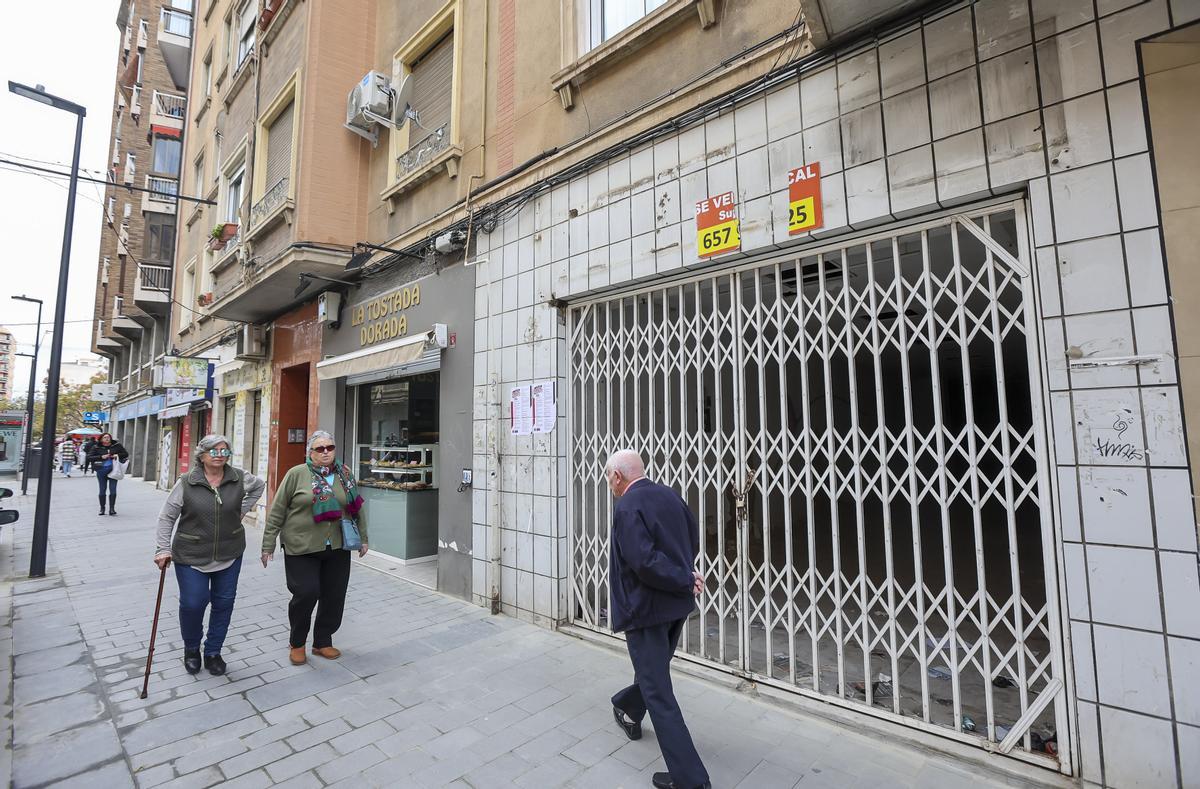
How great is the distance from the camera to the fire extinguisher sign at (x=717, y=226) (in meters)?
3.98

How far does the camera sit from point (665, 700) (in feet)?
8.87

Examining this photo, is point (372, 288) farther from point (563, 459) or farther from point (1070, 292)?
point (1070, 292)

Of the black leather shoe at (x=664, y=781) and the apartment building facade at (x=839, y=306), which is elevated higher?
the apartment building facade at (x=839, y=306)

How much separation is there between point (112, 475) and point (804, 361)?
48.1ft

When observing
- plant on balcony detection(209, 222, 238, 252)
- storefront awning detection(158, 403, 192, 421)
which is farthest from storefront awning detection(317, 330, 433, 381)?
storefront awning detection(158, 403, 192, 421)

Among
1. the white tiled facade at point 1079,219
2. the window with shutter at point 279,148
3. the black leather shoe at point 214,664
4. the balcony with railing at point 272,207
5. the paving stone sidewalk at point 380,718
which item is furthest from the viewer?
the window with shutter at point 279,148

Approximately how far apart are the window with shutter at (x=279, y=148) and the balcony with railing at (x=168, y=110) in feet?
42.1

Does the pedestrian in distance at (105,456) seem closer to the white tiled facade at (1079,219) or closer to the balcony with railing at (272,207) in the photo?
the balcony with railing at (272,207)

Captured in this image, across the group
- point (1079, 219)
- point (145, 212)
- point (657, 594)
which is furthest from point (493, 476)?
point (145, 212)

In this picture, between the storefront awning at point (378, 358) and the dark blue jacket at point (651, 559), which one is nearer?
the dark blue jacket at point (651, 559)

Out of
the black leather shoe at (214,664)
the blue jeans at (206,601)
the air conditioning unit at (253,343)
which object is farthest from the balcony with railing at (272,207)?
the black leather shoe at (214,664)

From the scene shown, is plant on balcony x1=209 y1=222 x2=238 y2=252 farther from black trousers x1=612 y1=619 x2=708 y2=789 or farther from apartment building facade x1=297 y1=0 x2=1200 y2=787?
black trousers x1=612 y1=619 x2=708 y2=789

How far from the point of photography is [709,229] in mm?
4117

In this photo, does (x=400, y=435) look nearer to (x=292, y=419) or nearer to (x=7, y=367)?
(x=292, y=419)
